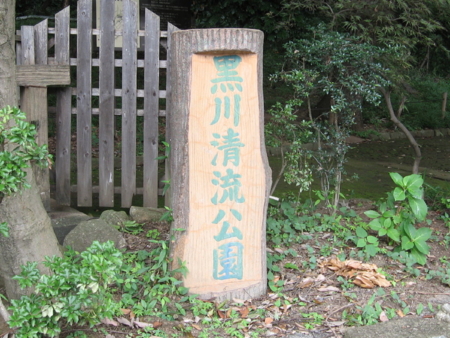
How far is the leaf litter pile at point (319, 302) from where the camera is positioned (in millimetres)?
3027

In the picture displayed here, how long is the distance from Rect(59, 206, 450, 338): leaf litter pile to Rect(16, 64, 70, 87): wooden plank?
164cm

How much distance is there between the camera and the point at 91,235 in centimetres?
383

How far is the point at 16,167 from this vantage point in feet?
7.59

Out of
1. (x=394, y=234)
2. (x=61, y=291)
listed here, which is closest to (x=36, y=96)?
(x=61, y=291)

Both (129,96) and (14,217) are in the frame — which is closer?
(14,217)

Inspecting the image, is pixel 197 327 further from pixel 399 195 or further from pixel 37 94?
pixel 37 94

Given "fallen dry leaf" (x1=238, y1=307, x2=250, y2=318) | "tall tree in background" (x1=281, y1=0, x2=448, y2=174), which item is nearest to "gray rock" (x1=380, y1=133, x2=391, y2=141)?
"tall tree in background" (x1=281, y1=0, x2=448, y2=174)

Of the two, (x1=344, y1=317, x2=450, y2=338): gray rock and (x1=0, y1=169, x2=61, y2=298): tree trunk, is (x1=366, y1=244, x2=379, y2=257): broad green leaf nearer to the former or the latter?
(x1=344, y1=317, x2=450, y2=338): gray rock

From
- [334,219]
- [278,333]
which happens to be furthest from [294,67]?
[278,333]

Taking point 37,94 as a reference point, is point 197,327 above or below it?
below

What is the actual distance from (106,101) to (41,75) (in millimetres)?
605

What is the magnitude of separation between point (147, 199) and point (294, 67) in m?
1.83

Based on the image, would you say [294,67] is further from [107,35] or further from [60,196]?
[60,196]

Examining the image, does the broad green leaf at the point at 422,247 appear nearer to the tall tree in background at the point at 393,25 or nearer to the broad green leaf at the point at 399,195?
the broad green leaf at the point at 399,195
